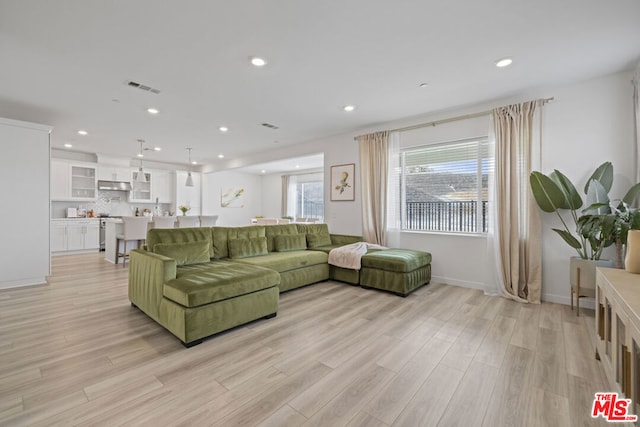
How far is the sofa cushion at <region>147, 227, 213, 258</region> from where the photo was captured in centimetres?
314

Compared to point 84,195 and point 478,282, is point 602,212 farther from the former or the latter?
point 84,195

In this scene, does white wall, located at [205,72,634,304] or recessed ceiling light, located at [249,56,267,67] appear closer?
recessed ceiling light, located at [249,56,267,67]

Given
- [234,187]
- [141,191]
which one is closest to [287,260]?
[141,191]

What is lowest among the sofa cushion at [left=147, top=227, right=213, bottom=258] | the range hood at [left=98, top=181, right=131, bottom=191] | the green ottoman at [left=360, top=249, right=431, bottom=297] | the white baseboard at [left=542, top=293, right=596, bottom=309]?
the white baseboard at [left=542, top=293, right=596, bottom=309]

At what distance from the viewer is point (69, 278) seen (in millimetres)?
4359

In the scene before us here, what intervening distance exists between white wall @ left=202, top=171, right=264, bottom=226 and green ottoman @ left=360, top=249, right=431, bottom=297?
22.7 feet

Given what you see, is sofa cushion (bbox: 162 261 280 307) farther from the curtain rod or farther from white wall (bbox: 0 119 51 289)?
the curtain rod

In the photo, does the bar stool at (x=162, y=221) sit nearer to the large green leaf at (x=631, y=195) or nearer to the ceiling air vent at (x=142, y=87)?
the ceiling air vent at (x=142, y=87)

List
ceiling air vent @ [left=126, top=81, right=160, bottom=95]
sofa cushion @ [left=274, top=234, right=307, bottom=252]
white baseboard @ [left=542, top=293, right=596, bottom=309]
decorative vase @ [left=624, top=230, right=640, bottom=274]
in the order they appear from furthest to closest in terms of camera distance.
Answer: sofa cushion @ [left=274, top=234, right=307, bottom=252]
ceiling air vent @ [left=126, top=81, right=160, bottom=95]
white baseboard @ [left=542, top=293, right=596, bottom=309]
decorative vase @ [left=624, top=230, right=640, bottom=274]

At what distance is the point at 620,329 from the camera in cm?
152

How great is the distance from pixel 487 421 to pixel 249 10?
3.02 meters

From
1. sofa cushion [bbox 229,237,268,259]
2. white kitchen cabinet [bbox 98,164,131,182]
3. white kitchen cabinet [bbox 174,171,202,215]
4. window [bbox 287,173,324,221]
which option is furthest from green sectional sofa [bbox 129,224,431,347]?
white kitchen cabinet [bbox 98,164,131,182]

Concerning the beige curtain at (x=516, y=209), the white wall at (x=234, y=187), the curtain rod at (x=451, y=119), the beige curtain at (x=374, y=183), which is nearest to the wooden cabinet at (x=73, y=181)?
the white wall at (x=234, y=187)

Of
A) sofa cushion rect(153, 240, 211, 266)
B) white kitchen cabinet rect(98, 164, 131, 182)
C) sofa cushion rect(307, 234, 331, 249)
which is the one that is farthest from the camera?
white kitchen cabinet rect(98, 164, 131, 182)
